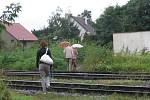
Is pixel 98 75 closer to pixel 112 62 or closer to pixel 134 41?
pixel 112 62

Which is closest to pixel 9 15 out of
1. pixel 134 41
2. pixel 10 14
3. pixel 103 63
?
pixel 10 14

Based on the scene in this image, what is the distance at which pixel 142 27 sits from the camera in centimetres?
6169

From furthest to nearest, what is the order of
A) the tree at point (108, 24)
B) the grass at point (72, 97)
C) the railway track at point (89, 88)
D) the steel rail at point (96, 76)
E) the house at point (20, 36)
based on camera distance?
the house at point (20, 36) < the tree at point (108, 24) < the steel rail at point (96, 76) < the railway track at point (89, 88) < the grass at point (72, 97)

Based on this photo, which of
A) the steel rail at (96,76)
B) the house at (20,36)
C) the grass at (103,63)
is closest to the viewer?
the steel rail at (96,76)

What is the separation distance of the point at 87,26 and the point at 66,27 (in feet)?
79.8

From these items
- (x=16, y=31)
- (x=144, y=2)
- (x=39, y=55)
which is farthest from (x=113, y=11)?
(x=39, y=55)

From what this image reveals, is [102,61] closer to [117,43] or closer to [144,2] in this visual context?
[117,43]

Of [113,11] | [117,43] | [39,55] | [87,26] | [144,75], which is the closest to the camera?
[39,55]

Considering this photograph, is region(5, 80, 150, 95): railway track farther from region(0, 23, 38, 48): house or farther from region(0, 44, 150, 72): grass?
region(0, 23, 38, 48): house

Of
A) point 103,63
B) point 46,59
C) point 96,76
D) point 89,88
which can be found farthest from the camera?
point 103,63

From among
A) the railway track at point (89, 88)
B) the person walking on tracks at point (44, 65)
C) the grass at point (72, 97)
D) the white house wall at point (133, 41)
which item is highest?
the white house wall at point (133, 41)

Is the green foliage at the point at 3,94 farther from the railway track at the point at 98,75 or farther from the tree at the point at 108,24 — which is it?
the tree at the point at 108,24

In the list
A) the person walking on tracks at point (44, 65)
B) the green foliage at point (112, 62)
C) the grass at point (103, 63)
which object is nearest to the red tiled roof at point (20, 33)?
the grass at point (103, 63)

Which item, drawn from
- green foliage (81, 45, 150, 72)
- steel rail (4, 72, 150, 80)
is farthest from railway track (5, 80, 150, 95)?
green foliage (81, 45, 150, 72)
